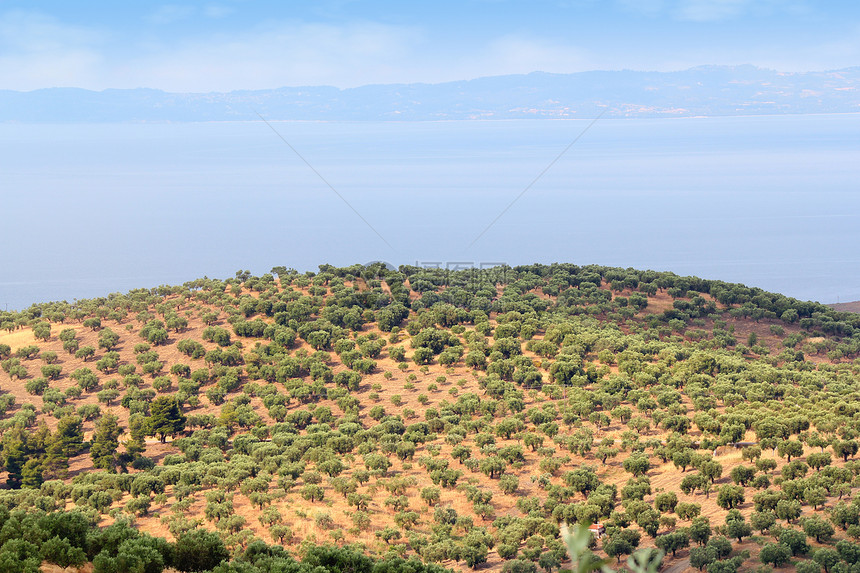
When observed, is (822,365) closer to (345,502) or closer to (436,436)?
(436,436)

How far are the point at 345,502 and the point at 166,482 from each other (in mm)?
10353

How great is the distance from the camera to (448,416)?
44.5 m

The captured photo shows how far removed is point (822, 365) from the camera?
52.8 metres

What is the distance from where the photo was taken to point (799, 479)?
31578mm

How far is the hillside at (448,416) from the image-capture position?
30359 mm

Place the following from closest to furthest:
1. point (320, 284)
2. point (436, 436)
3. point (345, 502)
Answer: point (345, 502) < point (436, 436) < point (320, 284)

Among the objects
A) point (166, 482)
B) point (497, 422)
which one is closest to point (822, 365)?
point (497, 422)

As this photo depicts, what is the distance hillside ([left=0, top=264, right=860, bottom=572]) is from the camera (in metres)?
30.4

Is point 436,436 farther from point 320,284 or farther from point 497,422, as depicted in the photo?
point 320,284

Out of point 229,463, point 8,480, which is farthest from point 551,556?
point 8,480

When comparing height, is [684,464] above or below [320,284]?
below

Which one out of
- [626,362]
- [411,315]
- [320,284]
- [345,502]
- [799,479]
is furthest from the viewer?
[320,284]

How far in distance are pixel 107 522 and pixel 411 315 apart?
3615 centimetres

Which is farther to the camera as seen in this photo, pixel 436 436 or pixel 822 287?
pixel 822 287
